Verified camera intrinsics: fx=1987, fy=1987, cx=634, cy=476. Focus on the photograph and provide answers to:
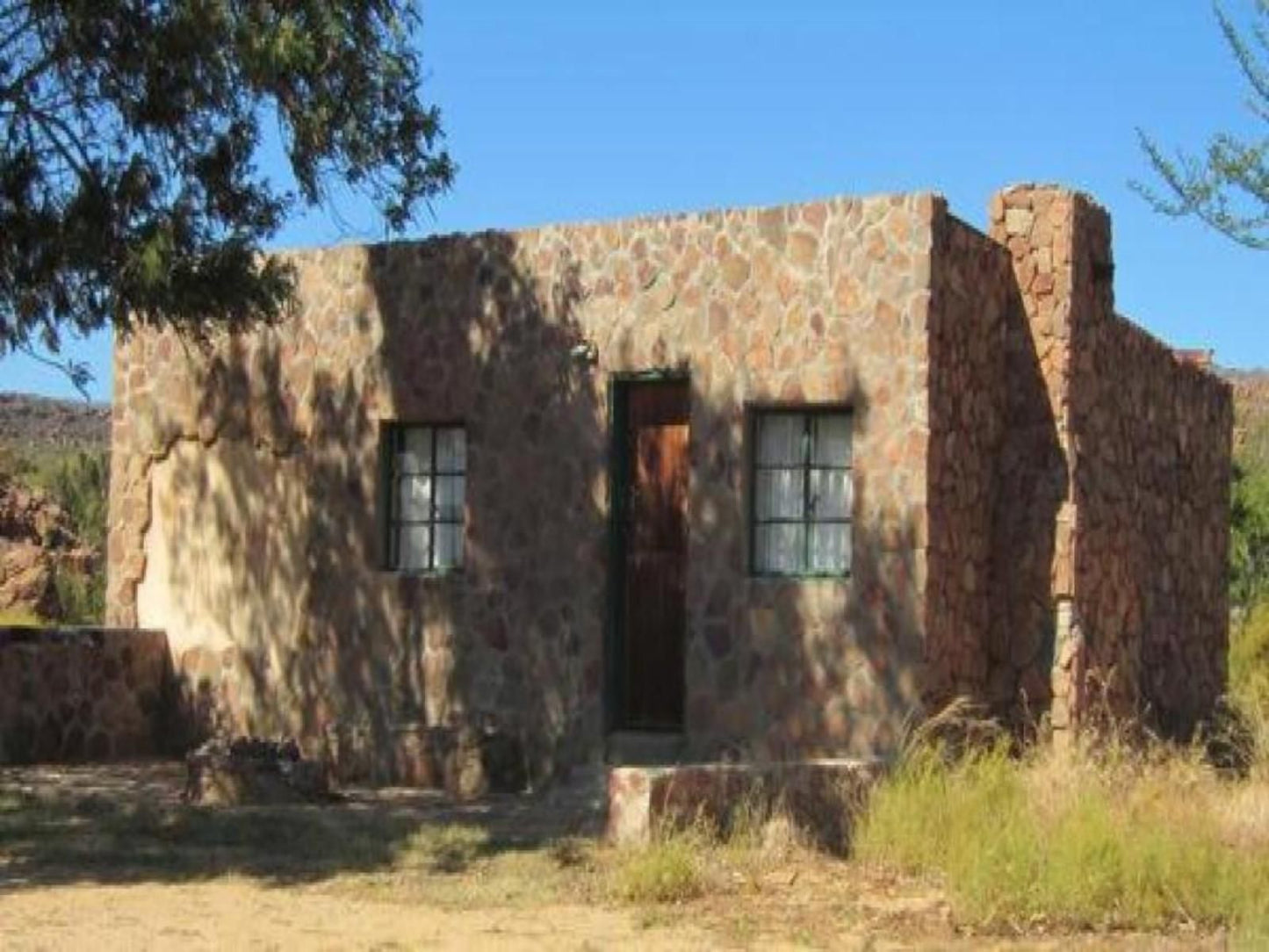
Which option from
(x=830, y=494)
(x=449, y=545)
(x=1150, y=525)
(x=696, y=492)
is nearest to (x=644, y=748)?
(x=696, y=492)

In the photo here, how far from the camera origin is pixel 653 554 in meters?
15.5

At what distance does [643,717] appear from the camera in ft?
51.0

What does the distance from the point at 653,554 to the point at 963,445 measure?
8.39ft

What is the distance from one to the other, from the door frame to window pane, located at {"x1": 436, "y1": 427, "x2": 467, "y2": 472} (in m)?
1.59

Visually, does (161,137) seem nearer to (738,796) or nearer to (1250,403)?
(738,796)

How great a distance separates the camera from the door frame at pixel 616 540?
1546 cm

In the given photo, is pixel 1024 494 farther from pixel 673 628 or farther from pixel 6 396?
pixel 6 396

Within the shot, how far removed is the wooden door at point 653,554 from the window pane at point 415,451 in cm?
209

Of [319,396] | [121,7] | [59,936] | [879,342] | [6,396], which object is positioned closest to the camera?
[59,936]

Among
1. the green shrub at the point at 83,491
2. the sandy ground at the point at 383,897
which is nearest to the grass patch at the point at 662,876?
the sandy ground at the point at 383,897

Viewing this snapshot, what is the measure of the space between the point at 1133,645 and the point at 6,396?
41.8m

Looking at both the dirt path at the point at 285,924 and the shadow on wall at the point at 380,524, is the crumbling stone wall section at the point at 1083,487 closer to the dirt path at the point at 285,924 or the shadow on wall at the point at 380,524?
the shadow on wall at the point at 380,524

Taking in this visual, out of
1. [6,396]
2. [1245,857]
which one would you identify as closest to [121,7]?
[1245,857]

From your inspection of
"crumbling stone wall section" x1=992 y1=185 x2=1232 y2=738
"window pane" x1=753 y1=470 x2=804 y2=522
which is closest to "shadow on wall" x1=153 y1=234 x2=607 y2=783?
"window pane" x1=753 y1=470 x2=804 y2=522
